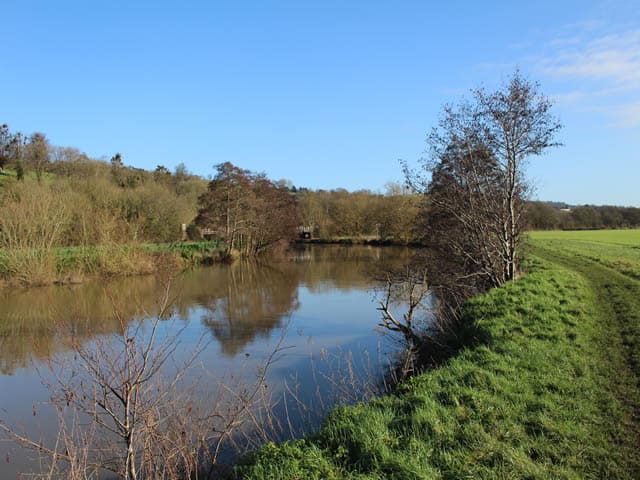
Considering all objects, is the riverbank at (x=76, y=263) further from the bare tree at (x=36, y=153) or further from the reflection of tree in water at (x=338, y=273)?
the bare tree at (x=36, y=153)

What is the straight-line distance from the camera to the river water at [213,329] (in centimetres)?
773

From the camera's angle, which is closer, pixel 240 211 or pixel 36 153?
pixel 240 211

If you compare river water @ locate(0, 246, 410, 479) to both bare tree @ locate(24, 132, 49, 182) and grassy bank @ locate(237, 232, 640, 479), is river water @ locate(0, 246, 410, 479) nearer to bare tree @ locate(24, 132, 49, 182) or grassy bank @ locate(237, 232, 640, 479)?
grassy bank @ locate(237, 232, 640, 479)

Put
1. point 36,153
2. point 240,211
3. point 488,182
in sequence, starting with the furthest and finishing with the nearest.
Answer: point 36,153, point 240,211, point 488,182

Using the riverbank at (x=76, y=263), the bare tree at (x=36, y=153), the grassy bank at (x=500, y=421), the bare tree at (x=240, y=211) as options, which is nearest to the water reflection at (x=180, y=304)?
the riverbank at (x=76, y=263)

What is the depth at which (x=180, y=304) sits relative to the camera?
16.8 meters

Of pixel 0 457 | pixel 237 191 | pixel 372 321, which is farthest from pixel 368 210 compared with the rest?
pixel 0 457

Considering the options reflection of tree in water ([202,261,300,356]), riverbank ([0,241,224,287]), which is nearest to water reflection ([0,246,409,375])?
reflection of tree in water ([202,261,300,356])

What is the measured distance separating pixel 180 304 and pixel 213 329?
14.8 ft

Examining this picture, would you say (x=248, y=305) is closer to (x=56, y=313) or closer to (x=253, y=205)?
(x=56, y=313)

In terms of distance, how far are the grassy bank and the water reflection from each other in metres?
3.14

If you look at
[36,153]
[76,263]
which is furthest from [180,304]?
[36,153]

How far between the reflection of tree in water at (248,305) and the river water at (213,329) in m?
0.04

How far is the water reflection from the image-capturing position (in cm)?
1126
